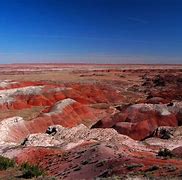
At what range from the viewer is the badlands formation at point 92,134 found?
1727 cm

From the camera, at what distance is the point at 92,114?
58938 mm

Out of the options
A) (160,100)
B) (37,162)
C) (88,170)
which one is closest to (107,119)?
(160,100)

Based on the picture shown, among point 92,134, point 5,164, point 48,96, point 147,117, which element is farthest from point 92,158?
point 48,96

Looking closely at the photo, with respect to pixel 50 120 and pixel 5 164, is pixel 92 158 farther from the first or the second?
pixel 50 120

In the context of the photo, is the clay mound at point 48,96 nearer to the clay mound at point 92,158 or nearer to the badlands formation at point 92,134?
the badlands formation at point 92,134

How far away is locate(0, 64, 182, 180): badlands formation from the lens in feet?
56.6

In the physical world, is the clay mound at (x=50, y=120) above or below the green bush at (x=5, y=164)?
below

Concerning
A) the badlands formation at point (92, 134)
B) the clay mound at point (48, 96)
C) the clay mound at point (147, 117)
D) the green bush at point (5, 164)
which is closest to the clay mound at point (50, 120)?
the badlands formation at point (92, 134)

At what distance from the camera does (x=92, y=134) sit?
107 feet

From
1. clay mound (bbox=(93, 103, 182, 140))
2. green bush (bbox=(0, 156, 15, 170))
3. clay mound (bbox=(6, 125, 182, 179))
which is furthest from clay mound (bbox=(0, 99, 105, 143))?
green bush (bbox=(0, 156, 15, 170))

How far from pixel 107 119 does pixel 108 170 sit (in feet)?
104

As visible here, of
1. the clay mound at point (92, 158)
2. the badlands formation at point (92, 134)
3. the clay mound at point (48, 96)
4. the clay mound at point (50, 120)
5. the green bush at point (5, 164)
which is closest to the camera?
the clay mound at point (92, 158)

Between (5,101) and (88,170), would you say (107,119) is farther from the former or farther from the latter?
(88,170)

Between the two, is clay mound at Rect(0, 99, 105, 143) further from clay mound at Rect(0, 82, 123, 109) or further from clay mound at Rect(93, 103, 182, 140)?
clay mound at Rect(0, 82, 123, 109)
